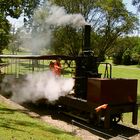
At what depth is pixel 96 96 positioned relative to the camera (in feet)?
43.7

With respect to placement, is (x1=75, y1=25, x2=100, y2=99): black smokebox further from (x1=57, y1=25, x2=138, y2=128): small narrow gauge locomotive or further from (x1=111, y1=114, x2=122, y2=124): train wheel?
(x1=111, y1=114, x2=122, y2=124): train wheel

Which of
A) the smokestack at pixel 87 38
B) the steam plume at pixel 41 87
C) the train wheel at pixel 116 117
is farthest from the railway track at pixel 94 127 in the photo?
the smokestack at pixel 87 38

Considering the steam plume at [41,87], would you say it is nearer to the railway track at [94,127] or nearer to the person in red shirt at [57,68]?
the person in red shirt at [57,68]

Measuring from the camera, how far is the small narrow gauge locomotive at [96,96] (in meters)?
13.2

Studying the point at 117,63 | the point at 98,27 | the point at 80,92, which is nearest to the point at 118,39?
the point at 98,27

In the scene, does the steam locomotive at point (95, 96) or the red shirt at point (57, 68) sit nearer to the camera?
the steam locomotive at point (95, 96)

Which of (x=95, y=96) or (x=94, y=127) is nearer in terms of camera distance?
(x=95, y=96)

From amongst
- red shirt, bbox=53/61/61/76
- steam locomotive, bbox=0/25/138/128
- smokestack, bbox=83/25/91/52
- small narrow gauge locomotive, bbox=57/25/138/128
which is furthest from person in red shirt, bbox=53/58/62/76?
smokestack, bbox=83/25/91/52

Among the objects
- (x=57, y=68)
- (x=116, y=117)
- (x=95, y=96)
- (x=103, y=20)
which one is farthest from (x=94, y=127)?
(x=103, y=20)

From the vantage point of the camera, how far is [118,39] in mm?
40656

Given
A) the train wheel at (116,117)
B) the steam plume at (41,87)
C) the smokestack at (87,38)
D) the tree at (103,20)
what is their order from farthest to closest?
the tree at (103,20) → the steam plume at (41,87) → the smokestack at (87,38) → the train wheel at (116,117)

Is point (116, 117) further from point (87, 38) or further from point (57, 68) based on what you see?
point (57, 68)

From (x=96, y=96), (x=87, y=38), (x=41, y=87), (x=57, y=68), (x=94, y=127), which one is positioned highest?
(x=87, y=38)

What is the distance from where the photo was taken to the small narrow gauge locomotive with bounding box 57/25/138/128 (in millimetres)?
13195
